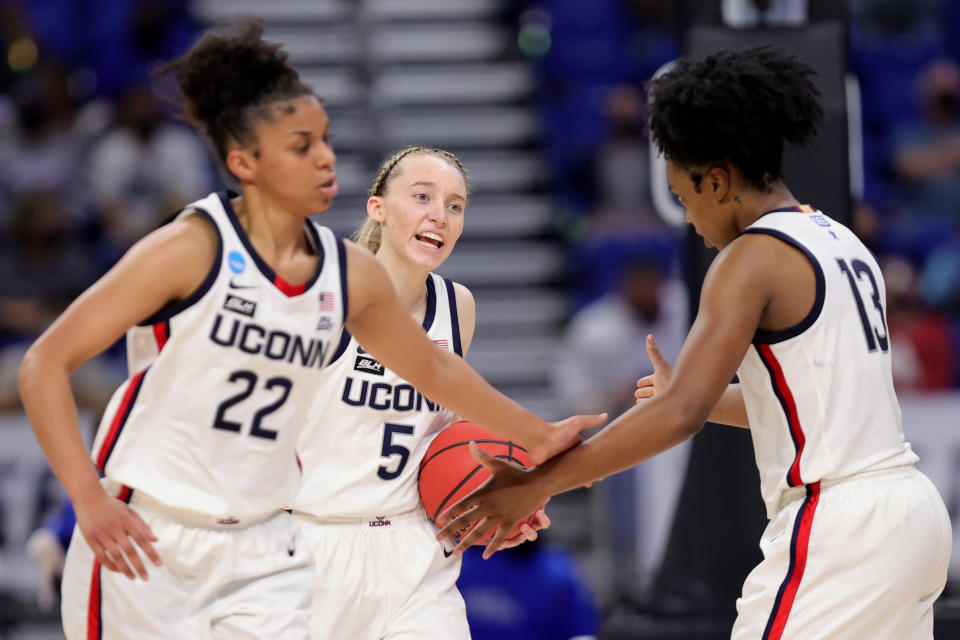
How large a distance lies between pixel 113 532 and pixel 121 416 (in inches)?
12.4

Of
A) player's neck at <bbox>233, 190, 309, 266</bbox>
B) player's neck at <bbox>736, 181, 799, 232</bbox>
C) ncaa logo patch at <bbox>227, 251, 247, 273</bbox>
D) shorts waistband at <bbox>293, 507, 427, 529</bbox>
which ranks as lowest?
shorts waistband at <bbox>293, 507, 427, 529</bbox>

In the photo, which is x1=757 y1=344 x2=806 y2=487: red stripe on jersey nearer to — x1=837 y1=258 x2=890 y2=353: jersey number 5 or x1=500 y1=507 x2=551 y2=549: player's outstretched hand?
x1=837 y1=258 x2=890 y2=353: jersey number 5

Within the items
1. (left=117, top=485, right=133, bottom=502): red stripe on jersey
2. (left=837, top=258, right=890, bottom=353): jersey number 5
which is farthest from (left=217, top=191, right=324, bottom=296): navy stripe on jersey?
(left=837, top=258, right=890, bottom=353): jersey number 5

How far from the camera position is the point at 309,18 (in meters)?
11.1

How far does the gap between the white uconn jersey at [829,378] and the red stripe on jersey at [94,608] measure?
174cm

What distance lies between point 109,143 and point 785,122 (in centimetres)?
713

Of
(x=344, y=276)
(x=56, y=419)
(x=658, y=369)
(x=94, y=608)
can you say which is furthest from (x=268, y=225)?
(x=658, y=369)

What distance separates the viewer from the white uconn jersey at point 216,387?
3.17m

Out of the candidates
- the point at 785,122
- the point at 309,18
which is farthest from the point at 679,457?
the point at 309,18

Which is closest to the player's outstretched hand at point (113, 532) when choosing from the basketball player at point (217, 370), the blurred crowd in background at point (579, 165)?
the basketball player at point (217, 370)

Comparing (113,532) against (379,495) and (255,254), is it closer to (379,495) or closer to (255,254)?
(255,254)

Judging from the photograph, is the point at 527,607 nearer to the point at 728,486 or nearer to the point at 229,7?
the point at 728,486

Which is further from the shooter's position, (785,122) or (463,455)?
(463,455)

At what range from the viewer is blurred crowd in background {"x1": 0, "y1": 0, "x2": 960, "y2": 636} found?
8719 mm
